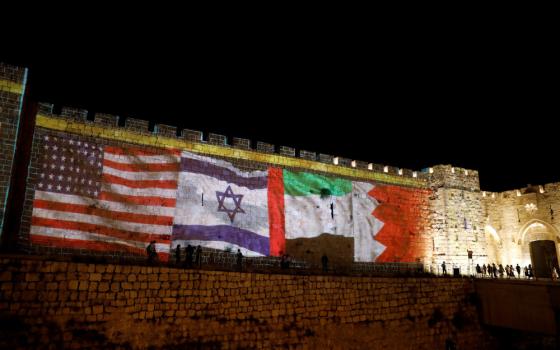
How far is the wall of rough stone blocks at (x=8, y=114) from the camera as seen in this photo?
12016mm

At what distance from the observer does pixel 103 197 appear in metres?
13.7

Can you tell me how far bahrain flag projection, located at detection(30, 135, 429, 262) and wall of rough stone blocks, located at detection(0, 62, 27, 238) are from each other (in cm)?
95

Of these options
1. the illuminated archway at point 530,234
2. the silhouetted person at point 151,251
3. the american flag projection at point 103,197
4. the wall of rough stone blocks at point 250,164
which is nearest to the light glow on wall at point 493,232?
the illuminated archway at point 530,234

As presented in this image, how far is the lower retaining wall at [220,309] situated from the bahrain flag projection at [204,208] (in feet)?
12.8

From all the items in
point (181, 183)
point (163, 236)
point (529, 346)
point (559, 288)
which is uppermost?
point (181, 183)

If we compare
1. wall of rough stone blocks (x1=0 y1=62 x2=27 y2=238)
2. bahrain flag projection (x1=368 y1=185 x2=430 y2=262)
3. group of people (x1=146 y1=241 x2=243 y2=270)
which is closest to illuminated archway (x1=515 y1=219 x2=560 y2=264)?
bahrain flag projection (x1=368 y1=185 x2=430 y2=262)

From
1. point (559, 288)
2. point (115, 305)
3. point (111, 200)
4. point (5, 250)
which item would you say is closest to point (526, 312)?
point (559, 288)

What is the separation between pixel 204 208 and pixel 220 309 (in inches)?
206

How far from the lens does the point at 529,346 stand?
17.5 meters

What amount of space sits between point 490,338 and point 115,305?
49.2 ft

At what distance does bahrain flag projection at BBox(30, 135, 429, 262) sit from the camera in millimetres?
13180

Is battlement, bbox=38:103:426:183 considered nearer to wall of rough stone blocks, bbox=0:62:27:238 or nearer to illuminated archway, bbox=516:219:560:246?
wall of rough stone blocks, bbox=0:62:27:238

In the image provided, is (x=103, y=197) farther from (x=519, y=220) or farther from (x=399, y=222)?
(x=519, y=220)

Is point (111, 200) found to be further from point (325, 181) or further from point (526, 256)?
point (526, 256)
